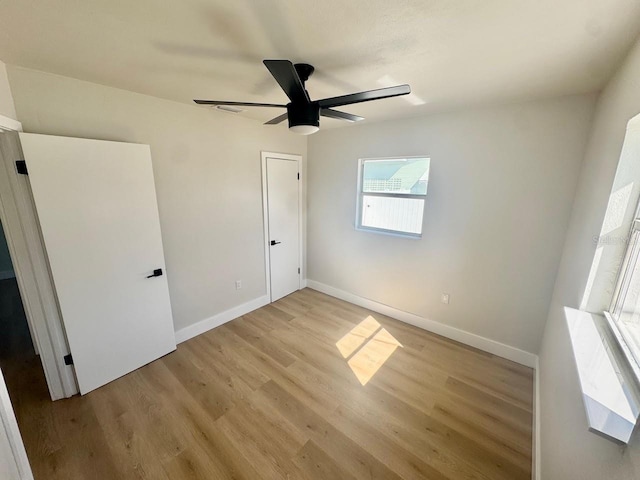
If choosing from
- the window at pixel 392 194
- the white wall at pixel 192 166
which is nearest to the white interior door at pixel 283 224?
the white wall at pixel 192 166

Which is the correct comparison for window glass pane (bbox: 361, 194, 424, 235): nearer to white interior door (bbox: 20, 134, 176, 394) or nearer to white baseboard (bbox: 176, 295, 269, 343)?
white baseboard (bbox: 176, 295, 269, 343)

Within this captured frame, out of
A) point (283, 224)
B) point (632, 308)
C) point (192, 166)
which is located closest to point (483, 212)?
point (632, 308)

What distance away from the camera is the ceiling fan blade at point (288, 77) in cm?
109

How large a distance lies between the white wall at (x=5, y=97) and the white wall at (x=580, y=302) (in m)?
3.24

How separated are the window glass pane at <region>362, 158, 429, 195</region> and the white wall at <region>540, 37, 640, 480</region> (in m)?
1.26

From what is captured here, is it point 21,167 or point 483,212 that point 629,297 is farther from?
point 21,167

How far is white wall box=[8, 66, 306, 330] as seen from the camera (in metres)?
1.78

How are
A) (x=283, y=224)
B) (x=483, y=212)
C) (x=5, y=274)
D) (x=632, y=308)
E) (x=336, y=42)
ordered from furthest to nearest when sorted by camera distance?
(x=5, y=274) → (x=283, y=224) → (x=483, y=212) → (x=336, y=42) → (x=632, y=308)

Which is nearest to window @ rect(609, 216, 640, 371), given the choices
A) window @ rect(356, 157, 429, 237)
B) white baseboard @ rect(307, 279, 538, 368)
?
white baseboard @ rect(307, 279, 538, 368)

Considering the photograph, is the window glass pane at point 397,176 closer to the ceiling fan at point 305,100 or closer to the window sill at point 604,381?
the ceiling fan at point 305,100

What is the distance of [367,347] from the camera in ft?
8.61

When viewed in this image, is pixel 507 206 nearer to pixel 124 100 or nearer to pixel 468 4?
pixel 468 4

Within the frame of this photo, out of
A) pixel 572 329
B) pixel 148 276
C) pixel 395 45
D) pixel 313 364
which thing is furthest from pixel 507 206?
pixel 148 276

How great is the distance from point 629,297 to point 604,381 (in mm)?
566
